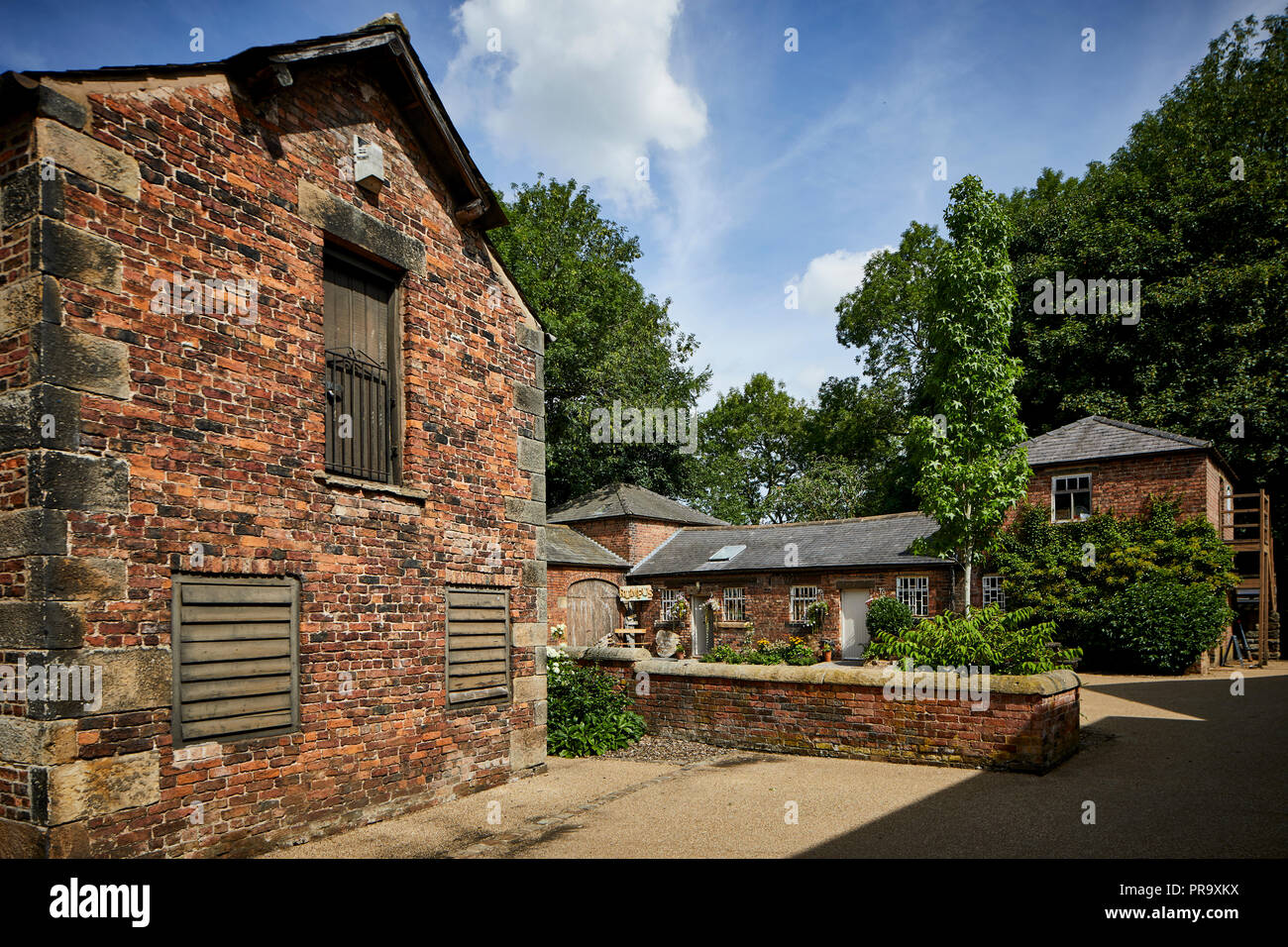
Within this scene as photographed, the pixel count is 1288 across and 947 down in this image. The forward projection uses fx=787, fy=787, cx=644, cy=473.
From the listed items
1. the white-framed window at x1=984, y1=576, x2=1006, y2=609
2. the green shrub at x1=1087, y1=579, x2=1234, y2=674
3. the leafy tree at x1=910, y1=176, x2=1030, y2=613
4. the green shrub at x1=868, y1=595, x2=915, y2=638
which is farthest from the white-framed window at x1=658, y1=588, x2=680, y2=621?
the green shrub at x1=1087, y1=579, x2=1234, y2=674

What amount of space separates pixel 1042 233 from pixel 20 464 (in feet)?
111

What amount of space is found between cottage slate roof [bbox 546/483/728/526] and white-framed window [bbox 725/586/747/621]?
14.8 ft

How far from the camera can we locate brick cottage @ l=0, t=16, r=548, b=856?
526 cm

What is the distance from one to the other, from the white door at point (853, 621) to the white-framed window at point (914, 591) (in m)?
0.95

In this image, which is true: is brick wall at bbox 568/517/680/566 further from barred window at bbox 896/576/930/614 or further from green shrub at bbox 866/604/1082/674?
green shrub at bbox 866/604/1082/674

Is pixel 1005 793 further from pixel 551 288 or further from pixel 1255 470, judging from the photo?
pixel 551 288

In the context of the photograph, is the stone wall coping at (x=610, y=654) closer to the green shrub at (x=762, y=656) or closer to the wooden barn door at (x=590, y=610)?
the green shrub at (x=762, y=656)

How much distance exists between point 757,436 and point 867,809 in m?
41.6

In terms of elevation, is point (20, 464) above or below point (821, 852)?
above

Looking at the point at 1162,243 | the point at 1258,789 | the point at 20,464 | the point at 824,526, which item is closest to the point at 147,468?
the point at 20,464

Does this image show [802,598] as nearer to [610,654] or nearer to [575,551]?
[575,551]

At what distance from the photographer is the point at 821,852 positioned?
6.42 m

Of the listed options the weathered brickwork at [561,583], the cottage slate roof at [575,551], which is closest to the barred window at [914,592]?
the cottage slate roof at [575,551]

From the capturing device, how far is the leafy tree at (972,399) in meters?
19.6
